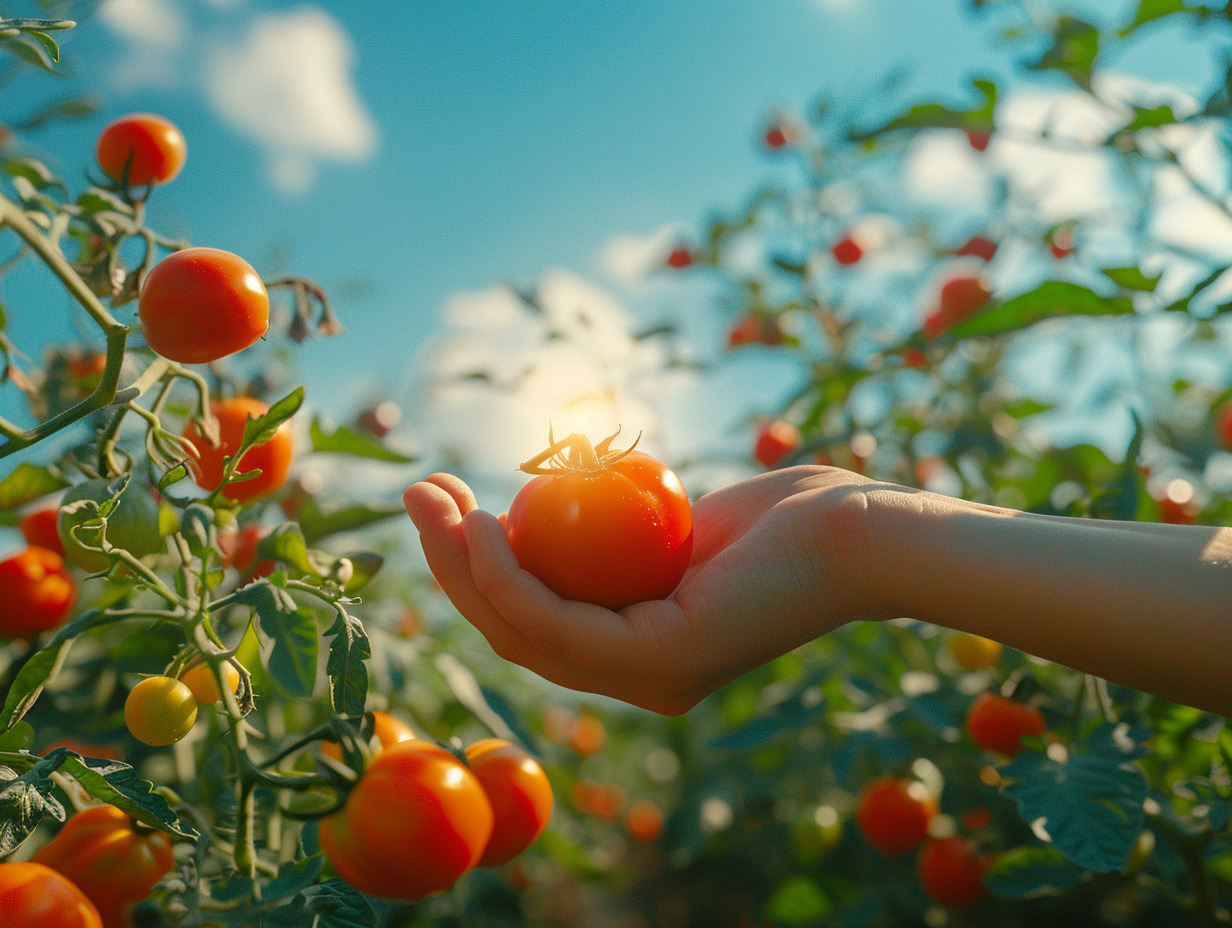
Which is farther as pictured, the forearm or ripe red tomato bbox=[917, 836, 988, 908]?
ripe red tomato bbox=[917, 836, 988, 908]

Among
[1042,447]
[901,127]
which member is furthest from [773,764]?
[901,127]

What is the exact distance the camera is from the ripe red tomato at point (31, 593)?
2.62 ft

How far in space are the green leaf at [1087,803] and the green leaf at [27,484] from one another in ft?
3.48

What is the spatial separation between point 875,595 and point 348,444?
65 cm

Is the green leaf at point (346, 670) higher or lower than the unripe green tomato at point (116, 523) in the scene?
lower

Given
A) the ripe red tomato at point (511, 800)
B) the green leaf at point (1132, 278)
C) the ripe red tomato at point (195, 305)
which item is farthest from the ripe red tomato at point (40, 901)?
the green leaf at point (1132, 278)

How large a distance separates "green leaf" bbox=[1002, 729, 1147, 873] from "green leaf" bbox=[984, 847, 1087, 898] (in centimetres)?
14

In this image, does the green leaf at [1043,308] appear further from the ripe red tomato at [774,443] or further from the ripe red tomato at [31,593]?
the ripe red tomato at [31,593]

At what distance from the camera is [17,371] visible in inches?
29.2

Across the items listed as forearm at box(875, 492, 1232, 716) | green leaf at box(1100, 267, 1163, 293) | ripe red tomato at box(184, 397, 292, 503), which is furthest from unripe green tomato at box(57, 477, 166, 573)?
green leaf at box(1100, 267, 1163, 293)

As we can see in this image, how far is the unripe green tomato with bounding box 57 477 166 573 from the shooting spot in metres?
0.59

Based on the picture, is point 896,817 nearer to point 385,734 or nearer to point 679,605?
point 679,605

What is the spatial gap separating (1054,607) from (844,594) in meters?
0.19

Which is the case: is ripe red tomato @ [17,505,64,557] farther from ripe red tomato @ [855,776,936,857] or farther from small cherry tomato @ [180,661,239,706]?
ripe red tomato @ [855,776,936,857]
